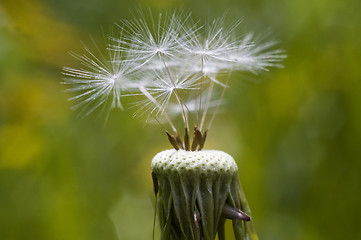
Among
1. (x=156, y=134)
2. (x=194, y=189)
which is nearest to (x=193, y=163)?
(x=194, y=189)

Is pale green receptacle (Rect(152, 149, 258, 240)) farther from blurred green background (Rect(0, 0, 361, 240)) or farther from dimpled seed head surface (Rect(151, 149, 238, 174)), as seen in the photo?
blurred green background (Rect(0, 0, 361, 240))

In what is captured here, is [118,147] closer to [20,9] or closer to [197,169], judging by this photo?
[20,9]

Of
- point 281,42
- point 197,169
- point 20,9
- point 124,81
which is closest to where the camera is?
point 197,169

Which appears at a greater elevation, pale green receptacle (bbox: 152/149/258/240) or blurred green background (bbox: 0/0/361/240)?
blurred green background (bbox: 0/0/361/240)

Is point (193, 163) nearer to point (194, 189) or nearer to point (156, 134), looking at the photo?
point (194, 189)

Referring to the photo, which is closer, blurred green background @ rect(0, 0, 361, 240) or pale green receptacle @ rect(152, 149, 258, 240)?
pale green receptacle @ rect(152, 149, 258, 240)

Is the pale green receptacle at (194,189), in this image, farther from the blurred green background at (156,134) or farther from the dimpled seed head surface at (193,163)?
the blurred green background at (156,134)

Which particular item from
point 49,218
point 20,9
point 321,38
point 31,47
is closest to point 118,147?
point 49,218

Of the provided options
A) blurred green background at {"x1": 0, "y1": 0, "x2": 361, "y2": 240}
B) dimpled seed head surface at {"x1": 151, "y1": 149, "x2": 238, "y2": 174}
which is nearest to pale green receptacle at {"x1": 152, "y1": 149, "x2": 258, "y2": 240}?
dimpled seed head surface at {"x1": 151, "y1": 149, "x2": 238, "y2": 174}
